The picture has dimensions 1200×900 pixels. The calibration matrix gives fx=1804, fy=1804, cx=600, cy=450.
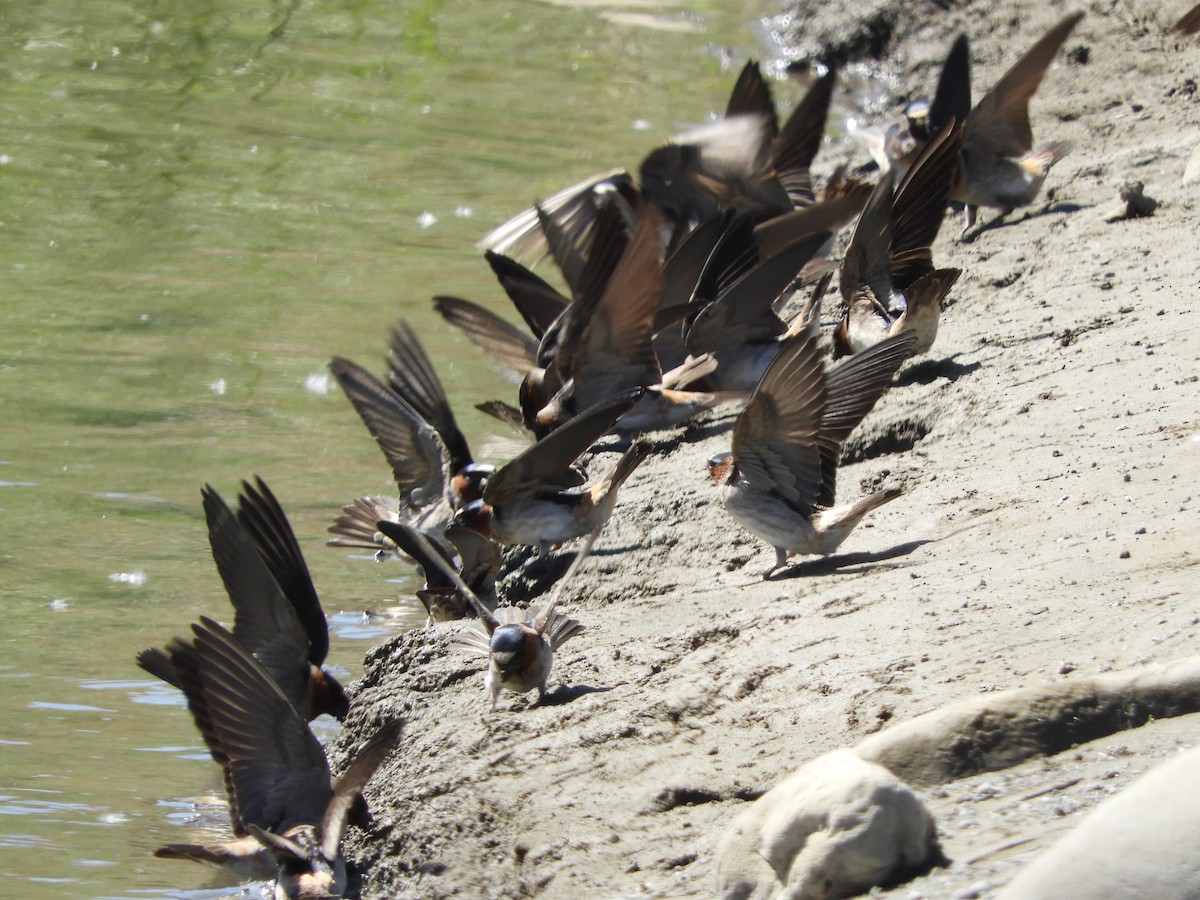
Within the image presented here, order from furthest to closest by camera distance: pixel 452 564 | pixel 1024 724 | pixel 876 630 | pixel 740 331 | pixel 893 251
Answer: pixel 740 331 → pixel 893 251 → pixel 452 564 → pixel 876 630 → pixel 1024 724

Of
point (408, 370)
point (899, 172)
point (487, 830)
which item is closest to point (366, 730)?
point (487, 830)

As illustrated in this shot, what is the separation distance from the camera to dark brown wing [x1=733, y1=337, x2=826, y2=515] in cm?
608

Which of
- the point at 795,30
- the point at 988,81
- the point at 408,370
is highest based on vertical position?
the point at 795,30

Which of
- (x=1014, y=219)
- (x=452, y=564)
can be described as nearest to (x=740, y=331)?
(x=452, y=564)

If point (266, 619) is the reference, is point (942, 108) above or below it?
above

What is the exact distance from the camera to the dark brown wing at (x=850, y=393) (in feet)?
21.2

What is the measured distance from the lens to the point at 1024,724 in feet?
13.3

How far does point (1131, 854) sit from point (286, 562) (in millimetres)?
3560

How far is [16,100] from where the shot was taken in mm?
16172

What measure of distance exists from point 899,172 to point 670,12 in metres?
9.10

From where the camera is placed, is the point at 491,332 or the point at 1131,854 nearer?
the point at 1131,854

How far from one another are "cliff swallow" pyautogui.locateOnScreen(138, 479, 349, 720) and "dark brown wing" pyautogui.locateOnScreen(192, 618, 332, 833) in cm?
79

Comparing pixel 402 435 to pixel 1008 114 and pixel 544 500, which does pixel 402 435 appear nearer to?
pixel 544 500

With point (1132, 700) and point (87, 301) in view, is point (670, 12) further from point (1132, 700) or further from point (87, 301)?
point (1132, 700)
